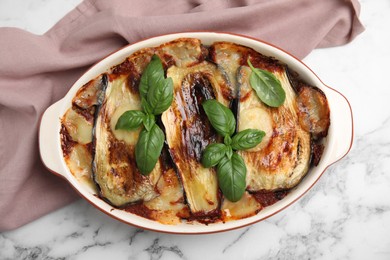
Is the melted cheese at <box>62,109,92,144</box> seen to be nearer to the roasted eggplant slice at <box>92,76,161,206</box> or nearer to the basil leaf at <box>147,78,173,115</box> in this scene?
the roasted eggplant slice at <box>92,76,161,206</box>

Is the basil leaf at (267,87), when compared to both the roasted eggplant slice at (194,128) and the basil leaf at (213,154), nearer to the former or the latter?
the roasted eggplant slice at (194,128)

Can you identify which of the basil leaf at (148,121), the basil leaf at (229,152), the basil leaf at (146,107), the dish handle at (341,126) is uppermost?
the basil leaf at (146,107)

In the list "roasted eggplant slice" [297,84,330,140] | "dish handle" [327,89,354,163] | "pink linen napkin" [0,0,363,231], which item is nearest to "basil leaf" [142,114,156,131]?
"pink linen napkin" [0,0,363,231]

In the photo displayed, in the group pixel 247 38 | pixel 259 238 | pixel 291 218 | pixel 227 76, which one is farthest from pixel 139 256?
pixel 247 38

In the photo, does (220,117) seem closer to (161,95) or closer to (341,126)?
(161,95)

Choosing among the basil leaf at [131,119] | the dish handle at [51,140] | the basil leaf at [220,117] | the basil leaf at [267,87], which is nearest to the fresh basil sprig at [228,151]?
the basil leaf at [220,117]
